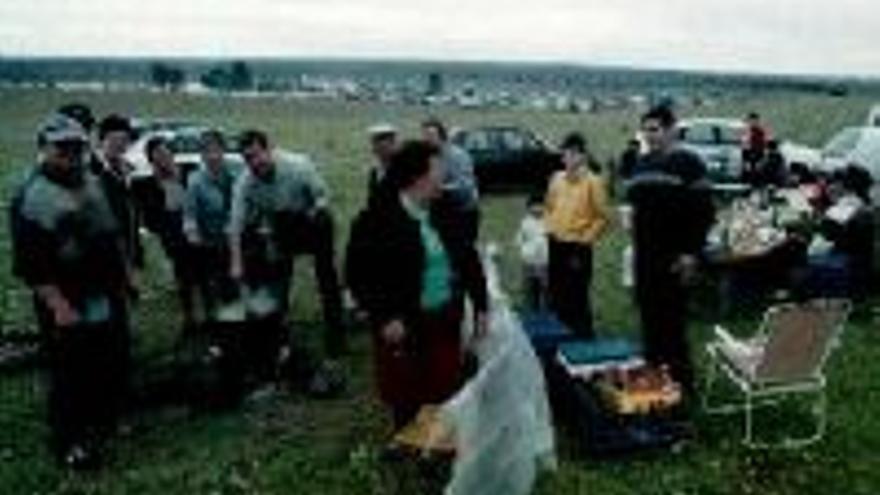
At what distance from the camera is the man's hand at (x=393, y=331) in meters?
8.73

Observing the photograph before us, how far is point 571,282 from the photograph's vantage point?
13391mm

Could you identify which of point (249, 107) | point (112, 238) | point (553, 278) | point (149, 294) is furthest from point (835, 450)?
point (249, 107)

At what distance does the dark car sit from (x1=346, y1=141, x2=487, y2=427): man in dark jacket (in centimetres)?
2234

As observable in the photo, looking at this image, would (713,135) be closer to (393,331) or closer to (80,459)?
(80,459)

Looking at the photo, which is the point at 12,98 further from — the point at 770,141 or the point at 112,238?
the point at 112,238

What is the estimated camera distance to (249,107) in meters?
99.6

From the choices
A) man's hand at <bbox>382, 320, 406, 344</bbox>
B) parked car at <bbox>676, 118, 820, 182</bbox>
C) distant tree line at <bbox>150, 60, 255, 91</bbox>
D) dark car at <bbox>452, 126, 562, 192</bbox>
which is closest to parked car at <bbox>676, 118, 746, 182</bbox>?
parked car at <bbox>676, 118, 820, 182</bbox>

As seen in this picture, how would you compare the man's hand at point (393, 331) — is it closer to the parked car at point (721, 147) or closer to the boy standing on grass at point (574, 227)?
the boy standing on grass at point (574, 227)

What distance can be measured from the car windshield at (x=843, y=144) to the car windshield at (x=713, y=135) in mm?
1868

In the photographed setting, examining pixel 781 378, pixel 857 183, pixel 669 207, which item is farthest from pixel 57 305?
pixel 857 183

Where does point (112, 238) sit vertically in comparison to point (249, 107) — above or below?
above

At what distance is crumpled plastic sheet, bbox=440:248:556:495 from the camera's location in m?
8.32

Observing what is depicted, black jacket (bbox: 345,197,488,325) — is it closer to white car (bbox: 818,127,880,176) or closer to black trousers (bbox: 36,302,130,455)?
black trousers (bbox: 36,302,130,455)

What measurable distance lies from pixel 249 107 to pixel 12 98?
16.9 meters
